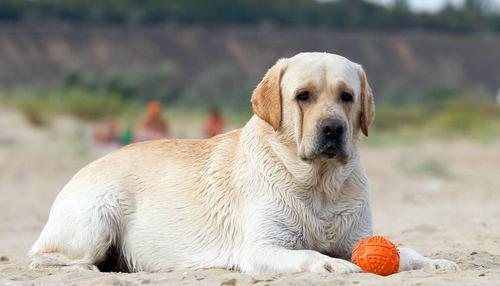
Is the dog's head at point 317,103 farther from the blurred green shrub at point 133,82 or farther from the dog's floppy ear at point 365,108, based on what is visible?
the blurred green shrub at point 133,82

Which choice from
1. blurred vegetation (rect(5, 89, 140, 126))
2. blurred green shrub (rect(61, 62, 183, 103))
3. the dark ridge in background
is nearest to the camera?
blurred vegetation (rect(5, 89, 140, 126))

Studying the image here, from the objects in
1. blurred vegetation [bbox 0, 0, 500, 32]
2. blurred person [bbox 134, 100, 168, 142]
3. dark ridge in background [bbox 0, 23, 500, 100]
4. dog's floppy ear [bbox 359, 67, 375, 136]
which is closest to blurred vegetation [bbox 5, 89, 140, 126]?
blurred person [bbox 134, 100, 168, 142]

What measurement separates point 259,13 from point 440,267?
6908cm

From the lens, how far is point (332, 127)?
6.43 metres

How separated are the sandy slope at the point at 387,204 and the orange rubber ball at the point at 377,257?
0.56 ft

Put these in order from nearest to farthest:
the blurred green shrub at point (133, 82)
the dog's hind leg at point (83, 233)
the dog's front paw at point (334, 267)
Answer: the dog's front paw at point (334, 267), the dog's hind leg at point (83, 233), the blurred green shrub at point (133, 82)

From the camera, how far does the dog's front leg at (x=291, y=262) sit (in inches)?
248

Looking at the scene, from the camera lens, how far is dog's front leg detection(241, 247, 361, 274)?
6301 mm

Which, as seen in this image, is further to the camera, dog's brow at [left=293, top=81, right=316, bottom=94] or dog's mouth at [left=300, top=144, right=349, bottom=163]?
dog's brow at [left=293, top=81, right=316, bottom=94]

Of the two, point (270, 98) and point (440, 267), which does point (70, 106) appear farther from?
point (440, 267)

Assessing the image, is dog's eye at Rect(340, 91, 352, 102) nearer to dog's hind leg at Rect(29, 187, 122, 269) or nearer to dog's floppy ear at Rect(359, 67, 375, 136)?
dog's floppy ear at Rect(359, 67, 375, 136)

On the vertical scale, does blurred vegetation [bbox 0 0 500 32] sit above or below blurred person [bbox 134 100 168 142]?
above

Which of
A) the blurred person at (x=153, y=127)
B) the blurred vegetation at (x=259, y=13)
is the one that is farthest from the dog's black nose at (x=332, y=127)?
the blurred vegetation at (x=259, y=13)

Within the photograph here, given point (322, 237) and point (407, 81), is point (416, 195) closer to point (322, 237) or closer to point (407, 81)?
point (322, 237)
